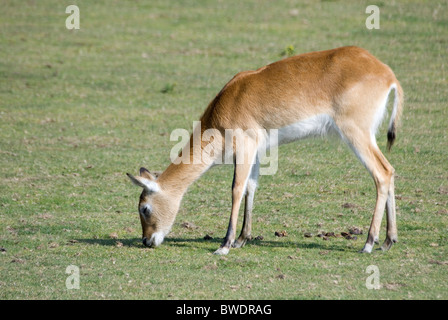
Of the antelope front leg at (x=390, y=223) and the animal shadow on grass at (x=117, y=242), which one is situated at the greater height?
the antelope front leg at (x=390, y=223)

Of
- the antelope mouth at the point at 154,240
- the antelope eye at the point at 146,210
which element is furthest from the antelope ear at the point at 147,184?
the antelope mouth at the point at 154,240

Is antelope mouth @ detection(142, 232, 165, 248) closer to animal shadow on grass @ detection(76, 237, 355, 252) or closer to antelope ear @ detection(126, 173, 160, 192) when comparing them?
animal shadow on grass @ detection(76, 237, 355, 252)

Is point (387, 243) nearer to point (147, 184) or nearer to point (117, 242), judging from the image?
point (147, 184)

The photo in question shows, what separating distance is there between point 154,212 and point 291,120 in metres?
1.86

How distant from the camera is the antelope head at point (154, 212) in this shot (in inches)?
317

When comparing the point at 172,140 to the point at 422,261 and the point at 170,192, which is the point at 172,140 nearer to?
the point at 170,192

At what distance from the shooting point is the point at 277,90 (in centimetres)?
809

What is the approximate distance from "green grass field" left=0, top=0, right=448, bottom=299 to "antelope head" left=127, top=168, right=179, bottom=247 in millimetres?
178

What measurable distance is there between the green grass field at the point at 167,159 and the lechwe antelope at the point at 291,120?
0.41 meters

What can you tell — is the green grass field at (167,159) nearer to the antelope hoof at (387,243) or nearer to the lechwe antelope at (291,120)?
the antelope hoof at (387,243)

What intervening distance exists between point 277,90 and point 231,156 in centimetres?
91

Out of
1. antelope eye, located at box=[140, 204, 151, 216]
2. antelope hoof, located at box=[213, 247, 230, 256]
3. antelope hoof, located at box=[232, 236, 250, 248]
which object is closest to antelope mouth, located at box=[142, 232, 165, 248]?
antelope eye, located at box=[140, 204, 151, 216]

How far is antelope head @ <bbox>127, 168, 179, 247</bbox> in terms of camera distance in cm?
806

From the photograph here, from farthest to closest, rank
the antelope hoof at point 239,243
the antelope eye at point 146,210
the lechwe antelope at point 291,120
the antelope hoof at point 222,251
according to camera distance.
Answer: the antelope hoof at point 239,243 → the antelope eye at point 146,210 → the antelope hoof at point 222,251 → the lechwe antelope at point 291,120
